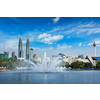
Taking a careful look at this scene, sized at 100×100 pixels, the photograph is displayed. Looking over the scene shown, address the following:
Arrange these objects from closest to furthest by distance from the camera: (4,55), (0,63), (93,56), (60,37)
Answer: (60,37) < (0,63) < (4,55) < (93,56)

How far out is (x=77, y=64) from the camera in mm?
45562

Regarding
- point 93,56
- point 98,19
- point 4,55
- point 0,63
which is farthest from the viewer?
point 93,56

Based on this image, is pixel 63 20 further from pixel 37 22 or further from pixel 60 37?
pixel 60 37

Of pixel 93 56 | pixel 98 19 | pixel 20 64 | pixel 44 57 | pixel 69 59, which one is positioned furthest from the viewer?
A: pixel 69 59

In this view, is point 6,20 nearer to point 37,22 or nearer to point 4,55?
point 37,22

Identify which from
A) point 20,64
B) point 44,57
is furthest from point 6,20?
point 20,64

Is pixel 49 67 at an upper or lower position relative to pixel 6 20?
lower

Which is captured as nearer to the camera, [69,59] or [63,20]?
[63,20]

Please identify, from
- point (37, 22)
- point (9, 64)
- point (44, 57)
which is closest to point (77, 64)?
point (9, 64)

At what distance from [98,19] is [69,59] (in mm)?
65243

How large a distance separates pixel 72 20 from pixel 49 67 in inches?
309

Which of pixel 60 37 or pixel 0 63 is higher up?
pixel 60 37

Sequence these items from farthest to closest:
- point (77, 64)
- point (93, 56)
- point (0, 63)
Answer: point (93, 56), point (77, 64), point (0, 63)

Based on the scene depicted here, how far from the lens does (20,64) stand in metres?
40.4
